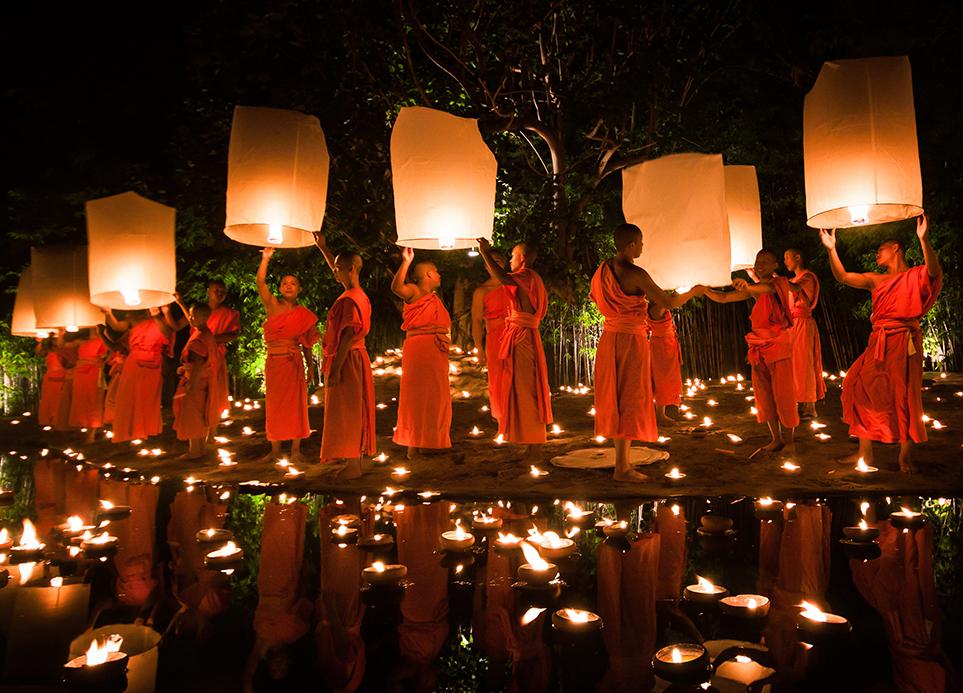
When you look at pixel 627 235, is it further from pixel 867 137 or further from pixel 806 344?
pixel 806 344

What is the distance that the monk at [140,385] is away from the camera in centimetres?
812

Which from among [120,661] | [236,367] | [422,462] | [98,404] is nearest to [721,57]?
[422,462]

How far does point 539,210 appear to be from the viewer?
8859 mm

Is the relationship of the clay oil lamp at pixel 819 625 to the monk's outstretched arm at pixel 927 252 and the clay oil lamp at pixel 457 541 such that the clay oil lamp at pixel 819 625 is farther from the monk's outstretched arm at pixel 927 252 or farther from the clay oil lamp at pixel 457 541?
the monk's outstretched arm at pixel 927 252

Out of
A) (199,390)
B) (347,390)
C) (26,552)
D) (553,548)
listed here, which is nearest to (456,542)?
(553,548)

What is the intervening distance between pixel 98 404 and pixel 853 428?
996 centimetres

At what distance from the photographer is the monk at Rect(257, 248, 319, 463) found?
268 inches

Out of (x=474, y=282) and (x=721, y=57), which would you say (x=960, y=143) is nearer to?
(x=721, y=57)

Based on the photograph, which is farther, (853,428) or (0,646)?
(853,428)

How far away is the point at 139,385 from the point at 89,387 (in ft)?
9.99

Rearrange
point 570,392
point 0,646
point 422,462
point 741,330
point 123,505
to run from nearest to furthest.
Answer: point 0,646 → point 123,505 → point 422,462 → point 570,392 → point 741,330

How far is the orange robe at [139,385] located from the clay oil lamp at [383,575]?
6.13 m

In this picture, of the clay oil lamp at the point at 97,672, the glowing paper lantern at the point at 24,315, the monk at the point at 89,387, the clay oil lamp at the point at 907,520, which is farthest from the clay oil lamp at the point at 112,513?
the glowing paper lantern at the point at 24,315

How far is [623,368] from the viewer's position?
524 cm
